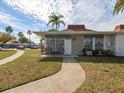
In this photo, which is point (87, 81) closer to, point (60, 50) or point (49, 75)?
point (49, 75)

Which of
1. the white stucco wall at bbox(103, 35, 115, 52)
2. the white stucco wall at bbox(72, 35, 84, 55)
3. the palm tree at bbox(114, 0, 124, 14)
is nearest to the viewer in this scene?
the palm tree at bbox(114, 0, 124, 14)

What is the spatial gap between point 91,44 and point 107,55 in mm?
2769

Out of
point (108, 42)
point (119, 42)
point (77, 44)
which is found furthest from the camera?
point (77, 44)

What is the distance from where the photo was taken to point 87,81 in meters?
12.0

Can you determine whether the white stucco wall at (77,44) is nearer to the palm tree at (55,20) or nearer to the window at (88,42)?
the window at (88,42)

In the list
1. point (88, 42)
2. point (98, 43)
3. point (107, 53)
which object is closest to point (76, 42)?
point (88, 42)

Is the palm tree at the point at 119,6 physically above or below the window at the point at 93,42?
above

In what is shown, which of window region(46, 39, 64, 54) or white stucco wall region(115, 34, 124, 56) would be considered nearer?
white stucco wall region(115, 34, 124, 56)

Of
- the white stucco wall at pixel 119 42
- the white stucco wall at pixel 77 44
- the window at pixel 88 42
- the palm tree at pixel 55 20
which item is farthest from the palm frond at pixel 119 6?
the palm tree at pixel 55 20

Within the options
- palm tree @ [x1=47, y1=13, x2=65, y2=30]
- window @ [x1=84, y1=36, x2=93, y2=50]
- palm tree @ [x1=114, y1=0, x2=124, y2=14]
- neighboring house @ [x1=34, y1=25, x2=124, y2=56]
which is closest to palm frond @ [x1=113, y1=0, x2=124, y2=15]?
palm tree @ [x1=114, y1=0, x2=124, y2=14]

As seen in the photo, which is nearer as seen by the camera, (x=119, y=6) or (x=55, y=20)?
(x=119, y=6)

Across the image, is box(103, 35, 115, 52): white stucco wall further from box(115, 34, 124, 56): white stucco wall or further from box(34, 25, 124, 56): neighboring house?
box(115, 34, 124, 56): white stucco wall

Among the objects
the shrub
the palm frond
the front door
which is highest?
the palm frond

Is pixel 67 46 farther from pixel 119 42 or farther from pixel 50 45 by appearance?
pixel 119 42
